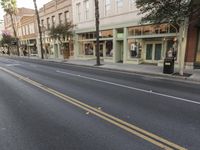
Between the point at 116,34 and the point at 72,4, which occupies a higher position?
the point at 72,4

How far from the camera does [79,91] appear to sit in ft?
28.3

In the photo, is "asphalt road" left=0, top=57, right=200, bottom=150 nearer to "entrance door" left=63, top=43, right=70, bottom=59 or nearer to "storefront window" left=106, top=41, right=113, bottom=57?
"storefront window" left=106, top=41, right=113, bottom=57

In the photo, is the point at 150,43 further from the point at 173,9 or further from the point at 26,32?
the point at 26,32

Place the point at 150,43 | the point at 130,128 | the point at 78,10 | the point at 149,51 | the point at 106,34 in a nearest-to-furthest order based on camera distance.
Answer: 1. the point at 130,128
2. the point at 150,43
3. the point at 149,51
4. the point at 106,34
5. the point at 78,10

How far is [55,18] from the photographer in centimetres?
3200

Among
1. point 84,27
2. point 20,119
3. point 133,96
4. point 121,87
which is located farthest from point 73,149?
point 84,27

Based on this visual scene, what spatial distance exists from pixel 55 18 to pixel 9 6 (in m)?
21.4

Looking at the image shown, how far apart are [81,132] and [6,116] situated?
2670 mm

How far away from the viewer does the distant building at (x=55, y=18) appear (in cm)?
2913

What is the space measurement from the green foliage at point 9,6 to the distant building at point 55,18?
13239mm

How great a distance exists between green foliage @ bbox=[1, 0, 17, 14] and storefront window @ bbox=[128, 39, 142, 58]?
37569 millimetres

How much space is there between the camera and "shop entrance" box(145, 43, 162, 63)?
59.1 feet

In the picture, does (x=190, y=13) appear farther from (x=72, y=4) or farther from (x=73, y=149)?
(x=72, y=4)

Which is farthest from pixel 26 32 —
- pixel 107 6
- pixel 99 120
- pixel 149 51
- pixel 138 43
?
pixel 99 120
